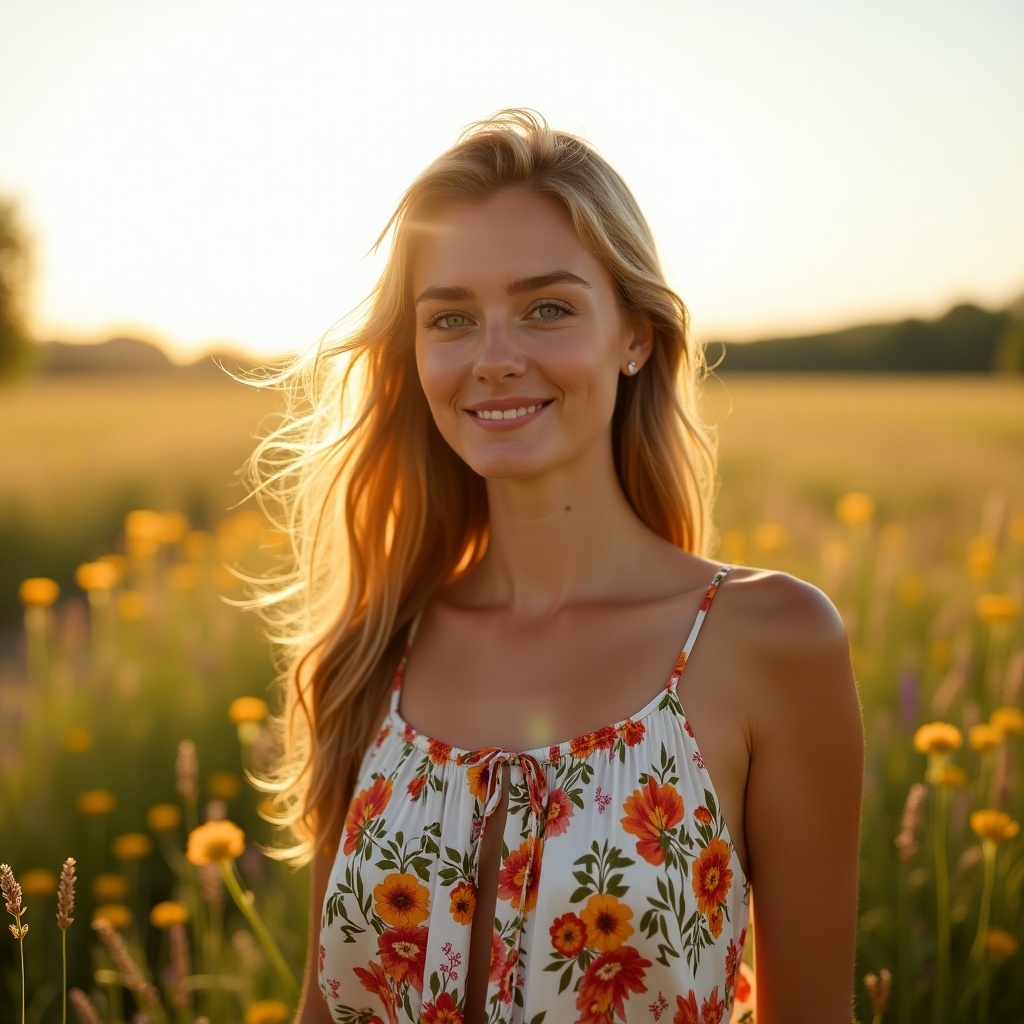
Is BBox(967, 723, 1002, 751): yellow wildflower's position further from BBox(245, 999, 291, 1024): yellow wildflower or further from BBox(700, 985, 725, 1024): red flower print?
BBox(245, 999, 291, 1024): yellow wildflower

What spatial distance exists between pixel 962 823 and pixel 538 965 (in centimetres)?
155

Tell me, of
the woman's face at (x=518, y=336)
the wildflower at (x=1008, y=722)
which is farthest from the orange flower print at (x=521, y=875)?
the wildflower at (x=1008, y=722)

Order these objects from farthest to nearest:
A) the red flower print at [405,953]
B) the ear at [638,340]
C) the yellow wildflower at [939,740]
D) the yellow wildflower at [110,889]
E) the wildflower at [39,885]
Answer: the yellow wildflower at [110,889] → the wildflower at [39,885] → the ear at [638,340] → the yellow wildflower at [939,740] → the red flower print at [405,953]

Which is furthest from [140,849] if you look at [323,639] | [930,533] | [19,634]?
[19,634]

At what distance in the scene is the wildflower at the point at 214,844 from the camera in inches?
79.4

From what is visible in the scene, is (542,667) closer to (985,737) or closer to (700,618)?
(700,618)

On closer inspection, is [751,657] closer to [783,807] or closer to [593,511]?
[783,807]

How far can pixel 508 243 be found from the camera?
207cm

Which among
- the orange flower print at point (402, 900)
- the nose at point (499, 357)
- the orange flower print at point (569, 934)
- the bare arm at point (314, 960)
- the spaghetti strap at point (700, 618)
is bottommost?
the bare arm at point (314, 960)

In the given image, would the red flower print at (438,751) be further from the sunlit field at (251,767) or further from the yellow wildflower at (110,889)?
the yellow wildflower at (110,889)

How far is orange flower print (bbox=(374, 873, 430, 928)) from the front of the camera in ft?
6.26

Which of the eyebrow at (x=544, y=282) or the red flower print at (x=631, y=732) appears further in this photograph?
the eyebrow at (x=544, y=282)

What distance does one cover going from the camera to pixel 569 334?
2041 mm

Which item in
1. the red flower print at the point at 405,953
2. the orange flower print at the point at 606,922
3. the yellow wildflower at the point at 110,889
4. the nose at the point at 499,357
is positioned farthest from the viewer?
the yellow wildflower at the point at 110,889
